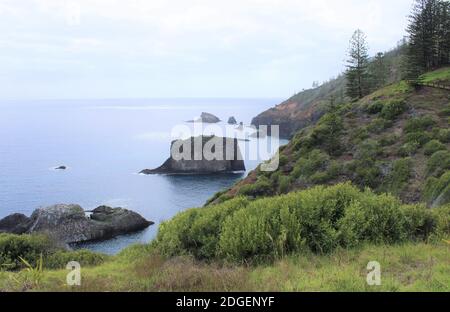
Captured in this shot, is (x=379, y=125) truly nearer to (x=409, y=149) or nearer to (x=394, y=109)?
(x=394, y=109)

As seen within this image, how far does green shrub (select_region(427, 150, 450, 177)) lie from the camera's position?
101 ft

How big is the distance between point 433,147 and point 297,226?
1170 inches

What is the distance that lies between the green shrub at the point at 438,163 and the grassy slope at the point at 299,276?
2349 cm

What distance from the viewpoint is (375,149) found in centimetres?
4094

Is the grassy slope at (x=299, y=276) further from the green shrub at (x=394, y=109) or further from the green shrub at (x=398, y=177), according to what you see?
the green shrub at (x=394, y=109)

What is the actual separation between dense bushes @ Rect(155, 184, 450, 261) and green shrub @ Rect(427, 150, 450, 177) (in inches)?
813

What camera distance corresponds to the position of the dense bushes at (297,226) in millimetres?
9906

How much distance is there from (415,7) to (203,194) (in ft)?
164

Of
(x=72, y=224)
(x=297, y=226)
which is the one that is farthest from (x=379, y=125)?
(x=72, y=224)

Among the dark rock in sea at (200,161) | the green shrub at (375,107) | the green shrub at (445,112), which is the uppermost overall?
the green shrub at (375,107)

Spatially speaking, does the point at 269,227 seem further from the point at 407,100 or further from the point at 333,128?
the point at 407,100

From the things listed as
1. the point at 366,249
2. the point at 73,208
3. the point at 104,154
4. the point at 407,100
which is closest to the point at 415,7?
the point at 407,100

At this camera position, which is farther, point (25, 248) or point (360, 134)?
point (360, 134)

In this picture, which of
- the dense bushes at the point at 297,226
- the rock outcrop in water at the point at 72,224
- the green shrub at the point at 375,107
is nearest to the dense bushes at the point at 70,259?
the dense bushes at the point at 297,226
